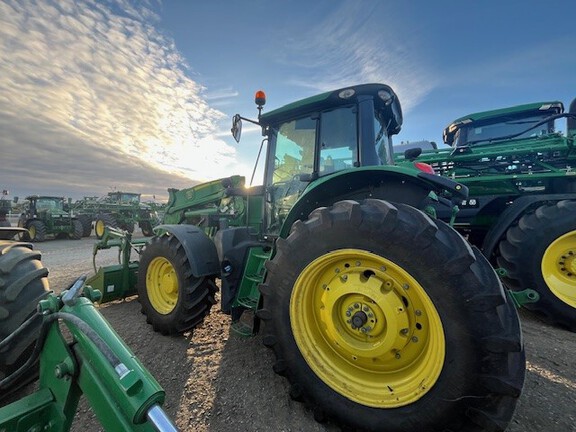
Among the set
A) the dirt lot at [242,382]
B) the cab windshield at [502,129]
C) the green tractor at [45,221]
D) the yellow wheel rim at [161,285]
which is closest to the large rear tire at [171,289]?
the yellow wheel rim at [161,285]

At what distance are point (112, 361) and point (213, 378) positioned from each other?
155cm

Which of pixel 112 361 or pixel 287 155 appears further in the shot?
pixel 287 155

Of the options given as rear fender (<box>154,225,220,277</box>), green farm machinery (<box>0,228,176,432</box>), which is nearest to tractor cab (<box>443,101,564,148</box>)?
rear fender (<box>154,225,220,277</box>)

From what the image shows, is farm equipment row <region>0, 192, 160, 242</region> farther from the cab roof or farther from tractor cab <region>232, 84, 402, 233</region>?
the cab roof

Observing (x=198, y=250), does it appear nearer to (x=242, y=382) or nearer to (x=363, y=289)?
(x=242, y=382)

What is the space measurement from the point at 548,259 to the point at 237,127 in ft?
13.5

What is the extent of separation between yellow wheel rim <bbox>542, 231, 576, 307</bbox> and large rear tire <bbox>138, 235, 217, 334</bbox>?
4.02m

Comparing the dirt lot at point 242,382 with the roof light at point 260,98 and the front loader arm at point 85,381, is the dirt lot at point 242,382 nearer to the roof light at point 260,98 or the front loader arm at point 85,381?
the front loader arm at point 85,381

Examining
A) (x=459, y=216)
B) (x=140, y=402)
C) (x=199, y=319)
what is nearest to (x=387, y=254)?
(x=140, y=402)

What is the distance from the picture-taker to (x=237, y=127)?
10.2 feet

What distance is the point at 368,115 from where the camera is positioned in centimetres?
262

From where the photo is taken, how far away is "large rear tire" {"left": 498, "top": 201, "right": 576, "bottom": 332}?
3.31 meters

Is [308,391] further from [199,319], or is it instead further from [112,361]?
[199,319]

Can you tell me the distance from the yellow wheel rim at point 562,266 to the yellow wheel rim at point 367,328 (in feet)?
9.45
